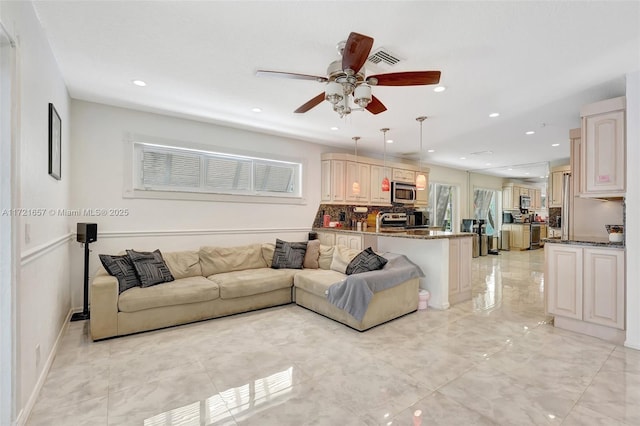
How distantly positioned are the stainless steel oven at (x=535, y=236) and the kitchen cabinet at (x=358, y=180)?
24.7 ft

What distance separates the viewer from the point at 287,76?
2283 millimetres

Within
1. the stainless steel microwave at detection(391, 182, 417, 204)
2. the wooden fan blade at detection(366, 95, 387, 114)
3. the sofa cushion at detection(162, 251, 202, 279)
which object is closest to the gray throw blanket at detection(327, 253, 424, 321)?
the wooden fan blade at detection(366, 95, 387, 114)

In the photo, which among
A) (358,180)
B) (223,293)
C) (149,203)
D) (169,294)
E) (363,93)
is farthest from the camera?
(358,180)

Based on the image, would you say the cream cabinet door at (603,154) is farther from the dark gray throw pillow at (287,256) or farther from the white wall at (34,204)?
the white wall at (34,204)

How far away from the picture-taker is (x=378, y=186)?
652 centimetres

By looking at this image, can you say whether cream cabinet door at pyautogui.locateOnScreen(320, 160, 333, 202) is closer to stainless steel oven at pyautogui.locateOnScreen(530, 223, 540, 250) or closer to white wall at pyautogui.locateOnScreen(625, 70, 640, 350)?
white wall at pyautogui.locateOnScreen(625, 70, 640, 350)

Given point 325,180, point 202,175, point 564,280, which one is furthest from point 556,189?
point 202,175

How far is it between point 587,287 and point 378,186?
12.8ft

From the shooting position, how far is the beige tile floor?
1.95 m

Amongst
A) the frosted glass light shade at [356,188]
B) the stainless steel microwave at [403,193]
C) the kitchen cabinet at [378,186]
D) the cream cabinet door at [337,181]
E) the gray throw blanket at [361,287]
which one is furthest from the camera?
the stainless steel microwave at [403,193]

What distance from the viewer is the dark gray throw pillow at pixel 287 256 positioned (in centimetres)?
464

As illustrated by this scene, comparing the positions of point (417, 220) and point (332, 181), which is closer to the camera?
point (332, 181)

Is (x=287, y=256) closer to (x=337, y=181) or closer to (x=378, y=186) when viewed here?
(x=337, y=181)

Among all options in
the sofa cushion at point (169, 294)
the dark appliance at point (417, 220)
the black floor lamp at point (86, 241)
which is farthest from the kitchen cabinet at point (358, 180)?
the black floor lamp at point (86, 241)
